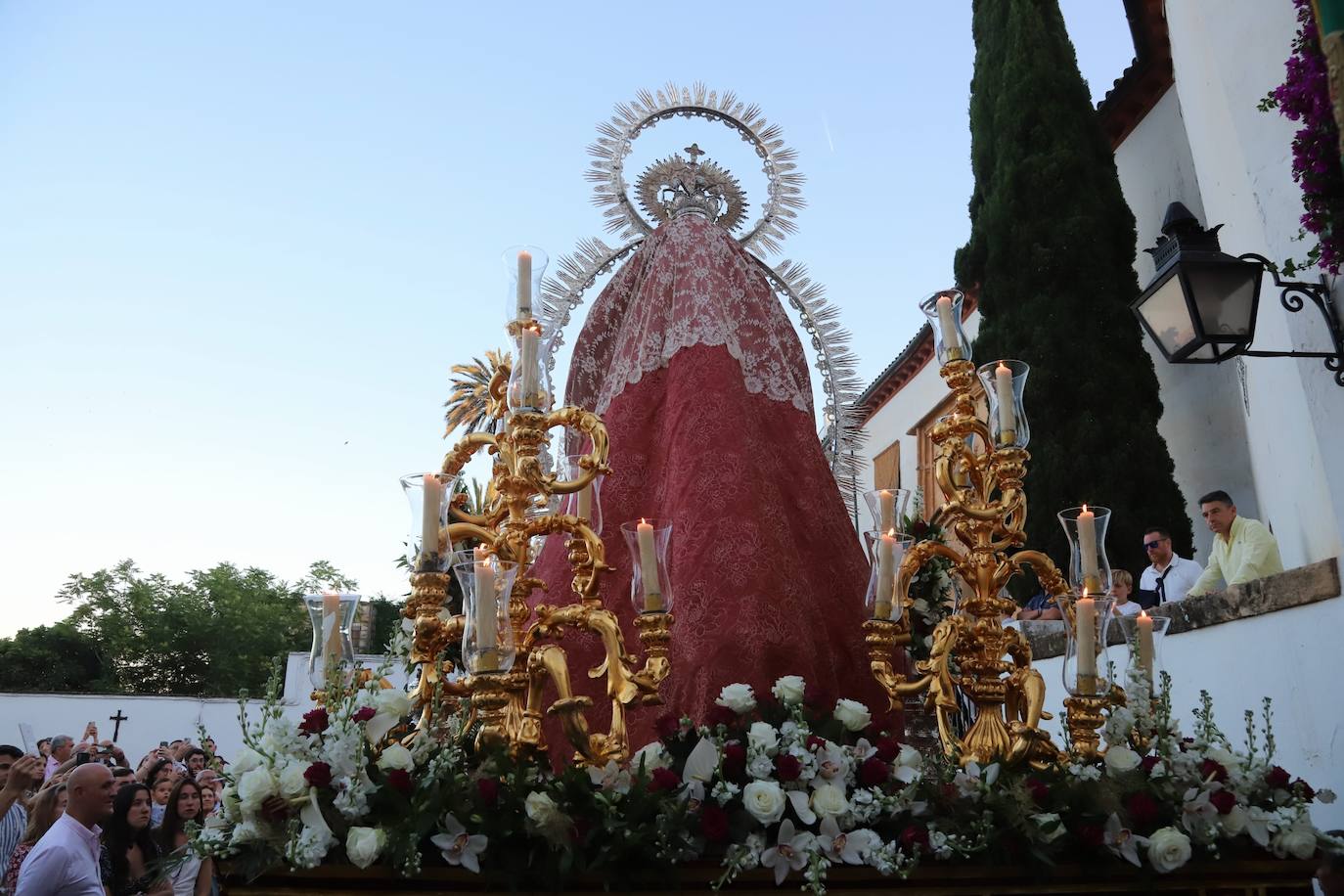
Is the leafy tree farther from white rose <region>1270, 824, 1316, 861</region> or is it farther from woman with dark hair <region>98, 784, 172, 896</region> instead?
white rose <region>1270, 824, 1316, 861</region>

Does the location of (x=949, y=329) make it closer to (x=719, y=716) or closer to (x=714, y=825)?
(x=719, y=716)

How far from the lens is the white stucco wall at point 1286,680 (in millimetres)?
3789

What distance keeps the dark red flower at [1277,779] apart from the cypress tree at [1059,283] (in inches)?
235

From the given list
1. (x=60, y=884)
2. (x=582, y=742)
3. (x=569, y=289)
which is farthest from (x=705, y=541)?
(x=60, y=884)

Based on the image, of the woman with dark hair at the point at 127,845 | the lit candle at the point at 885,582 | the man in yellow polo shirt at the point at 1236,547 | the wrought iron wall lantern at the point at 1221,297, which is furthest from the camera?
the man in yellow polo shirt at the point at 1236,547

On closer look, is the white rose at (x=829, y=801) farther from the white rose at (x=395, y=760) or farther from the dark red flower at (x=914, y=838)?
the white rose at (x=395, y=760)

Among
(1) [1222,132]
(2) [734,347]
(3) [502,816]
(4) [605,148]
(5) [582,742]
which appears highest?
(1) [1222,132]

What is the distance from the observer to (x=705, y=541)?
3178 millimetres

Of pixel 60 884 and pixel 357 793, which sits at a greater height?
pixel 357 793

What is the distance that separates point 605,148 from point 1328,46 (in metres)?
3.09

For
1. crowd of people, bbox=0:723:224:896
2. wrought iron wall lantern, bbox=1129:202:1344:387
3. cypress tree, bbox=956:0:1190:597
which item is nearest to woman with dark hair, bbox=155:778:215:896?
crowd of people, bbox=0:723:224:896

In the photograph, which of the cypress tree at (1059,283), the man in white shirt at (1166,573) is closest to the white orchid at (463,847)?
the man in white shirt at (1166,573)

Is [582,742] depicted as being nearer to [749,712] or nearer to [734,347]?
[749,712]

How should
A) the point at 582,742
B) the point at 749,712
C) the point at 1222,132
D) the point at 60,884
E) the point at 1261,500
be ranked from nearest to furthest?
the point at 582,742, the point at 749,712, the point at 60,884, the point at 1222,132, the point at 1261,500
